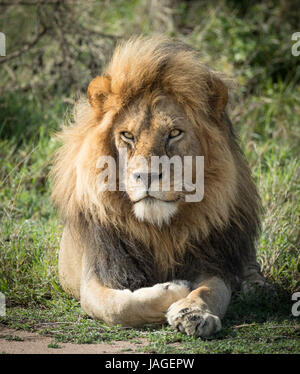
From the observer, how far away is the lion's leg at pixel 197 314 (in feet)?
10.9

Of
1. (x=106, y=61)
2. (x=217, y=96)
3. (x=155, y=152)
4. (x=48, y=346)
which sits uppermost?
(x=106, y=61)

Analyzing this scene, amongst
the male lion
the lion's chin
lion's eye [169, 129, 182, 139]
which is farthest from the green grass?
lion's eye [169, 129, 182, 139]

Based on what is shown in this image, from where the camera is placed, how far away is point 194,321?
332 centimetres

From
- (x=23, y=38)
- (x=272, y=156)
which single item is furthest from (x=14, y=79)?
(x=272, y=156)

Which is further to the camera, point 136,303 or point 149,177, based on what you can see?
point 136,303

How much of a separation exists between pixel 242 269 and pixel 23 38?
5.33 meters

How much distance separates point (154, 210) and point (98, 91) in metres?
0.78

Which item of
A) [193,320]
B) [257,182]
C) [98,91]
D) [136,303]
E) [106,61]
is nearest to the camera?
[193,320]

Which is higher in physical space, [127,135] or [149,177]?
[127,135]

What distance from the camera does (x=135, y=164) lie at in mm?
3430

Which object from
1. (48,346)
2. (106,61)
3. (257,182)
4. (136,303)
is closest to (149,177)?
(136,303)

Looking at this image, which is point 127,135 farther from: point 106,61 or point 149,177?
point 106,61

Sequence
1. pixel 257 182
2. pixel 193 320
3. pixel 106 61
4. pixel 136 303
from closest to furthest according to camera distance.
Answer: pixel 193 320
pixel 136 303
pixel 257 182
pixel 106 61

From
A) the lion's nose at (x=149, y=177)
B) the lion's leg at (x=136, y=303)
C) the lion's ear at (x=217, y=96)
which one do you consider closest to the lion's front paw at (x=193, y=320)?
the lion's leg at (x=136, y=303)
